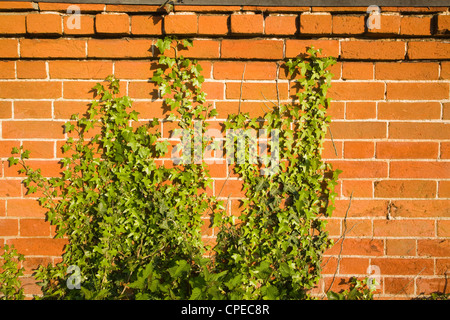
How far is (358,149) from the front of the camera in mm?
1880

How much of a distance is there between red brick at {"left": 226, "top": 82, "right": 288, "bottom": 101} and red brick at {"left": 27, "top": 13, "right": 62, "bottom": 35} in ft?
3.47

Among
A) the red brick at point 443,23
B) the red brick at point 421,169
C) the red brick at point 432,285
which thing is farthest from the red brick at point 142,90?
the red brick at point 432,285

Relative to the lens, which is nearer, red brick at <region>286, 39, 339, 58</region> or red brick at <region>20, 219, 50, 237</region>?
red brick at <region>286, 39, 339, 58</region>

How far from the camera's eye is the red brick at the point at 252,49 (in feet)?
5.99

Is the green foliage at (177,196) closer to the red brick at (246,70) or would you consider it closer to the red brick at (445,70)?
the red brick at (246,70)

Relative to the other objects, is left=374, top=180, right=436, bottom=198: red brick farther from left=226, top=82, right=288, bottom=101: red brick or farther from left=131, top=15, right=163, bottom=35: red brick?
left=131, top=15, right=163, bottom=35: red brick

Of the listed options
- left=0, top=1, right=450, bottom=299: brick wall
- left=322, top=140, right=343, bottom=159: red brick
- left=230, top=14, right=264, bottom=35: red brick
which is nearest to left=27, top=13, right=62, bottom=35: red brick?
left=0, top=1, right=450, bottom=299: brick wall

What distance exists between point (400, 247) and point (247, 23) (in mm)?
1652

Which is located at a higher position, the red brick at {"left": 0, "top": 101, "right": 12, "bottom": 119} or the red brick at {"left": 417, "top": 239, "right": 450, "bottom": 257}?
the red brick at {"left": 0, "top": 101, "right": 12, "bottom": 119}

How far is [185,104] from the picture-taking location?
1.85 m

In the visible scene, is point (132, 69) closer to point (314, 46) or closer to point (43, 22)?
point (43, 22)

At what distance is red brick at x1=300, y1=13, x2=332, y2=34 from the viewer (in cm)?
178

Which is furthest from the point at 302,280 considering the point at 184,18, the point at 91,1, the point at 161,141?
the point at 91,1
